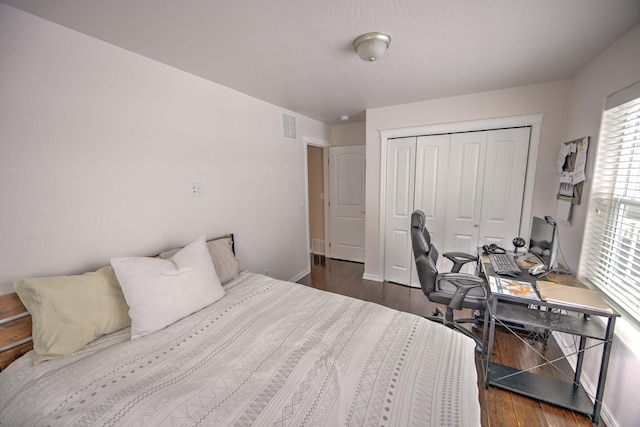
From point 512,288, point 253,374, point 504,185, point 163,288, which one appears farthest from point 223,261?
point 504,185

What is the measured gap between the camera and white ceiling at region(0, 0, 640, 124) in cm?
127

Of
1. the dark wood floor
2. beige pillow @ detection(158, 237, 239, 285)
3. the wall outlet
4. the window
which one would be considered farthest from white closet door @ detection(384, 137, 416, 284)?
the wall outlet

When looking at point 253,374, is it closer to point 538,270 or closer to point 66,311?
point 66,311

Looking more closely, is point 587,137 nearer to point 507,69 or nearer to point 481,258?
point 507,69

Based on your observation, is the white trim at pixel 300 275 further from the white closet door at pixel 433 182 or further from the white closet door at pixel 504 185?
the white closet door at pixel 504 185

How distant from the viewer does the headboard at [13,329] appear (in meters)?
1.23

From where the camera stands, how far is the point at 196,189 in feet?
7.16

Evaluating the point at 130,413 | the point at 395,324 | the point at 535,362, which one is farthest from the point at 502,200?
the point at 130,413

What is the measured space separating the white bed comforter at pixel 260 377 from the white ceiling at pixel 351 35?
1723 mm

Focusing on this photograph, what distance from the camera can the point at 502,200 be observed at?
2727mm

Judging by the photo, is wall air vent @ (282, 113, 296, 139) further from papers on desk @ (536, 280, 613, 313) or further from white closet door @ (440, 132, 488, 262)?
papers on desk @ (536, 280, 613, 313)

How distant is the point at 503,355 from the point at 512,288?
86 cm

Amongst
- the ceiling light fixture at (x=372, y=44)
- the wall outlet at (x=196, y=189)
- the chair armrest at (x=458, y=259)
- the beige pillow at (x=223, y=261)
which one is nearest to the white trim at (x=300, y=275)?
the beige pillow at (x=223, y=261)

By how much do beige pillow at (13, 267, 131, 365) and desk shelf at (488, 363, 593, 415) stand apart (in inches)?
98.4
